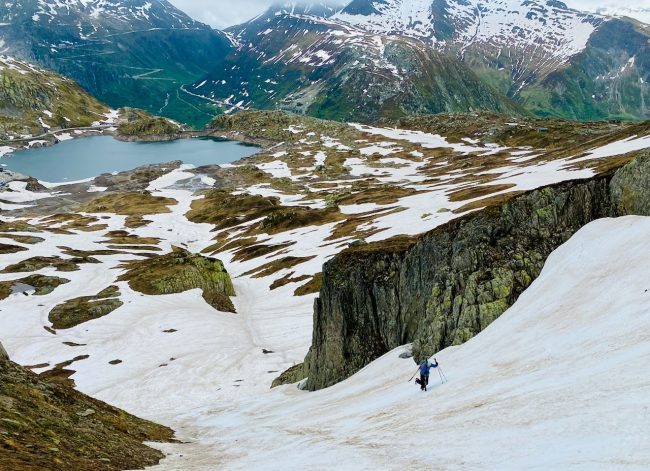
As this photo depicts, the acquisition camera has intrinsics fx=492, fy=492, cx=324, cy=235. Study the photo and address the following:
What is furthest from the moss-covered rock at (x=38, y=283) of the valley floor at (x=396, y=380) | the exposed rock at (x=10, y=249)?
the exposed rock at (x=10, y=249)

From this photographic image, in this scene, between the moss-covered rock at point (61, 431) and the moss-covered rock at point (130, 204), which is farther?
the moss-covered rock at point (130, 204)

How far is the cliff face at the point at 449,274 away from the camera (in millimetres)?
30469

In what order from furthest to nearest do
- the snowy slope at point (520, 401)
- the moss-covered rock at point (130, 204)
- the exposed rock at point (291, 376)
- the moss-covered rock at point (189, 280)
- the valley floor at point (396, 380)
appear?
the moss-covered rock at point (130, 204) → the moss-covered rock at point (189, 280) → the exposed rock at point (291, 376) → the valley floor at point (396, 380) → the snowy slope at point (520, 401)

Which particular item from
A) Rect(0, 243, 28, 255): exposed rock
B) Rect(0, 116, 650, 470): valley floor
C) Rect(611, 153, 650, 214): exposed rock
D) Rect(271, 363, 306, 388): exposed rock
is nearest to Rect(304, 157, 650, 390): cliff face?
Rect(611, 153, 650, 214): exposed rock

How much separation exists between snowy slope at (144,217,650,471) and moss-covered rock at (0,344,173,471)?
7.94 ft

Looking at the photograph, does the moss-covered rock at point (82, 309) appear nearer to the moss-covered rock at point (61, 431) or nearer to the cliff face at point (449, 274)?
the cliff face at point (449, 274)

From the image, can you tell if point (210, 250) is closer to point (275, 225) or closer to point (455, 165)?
point (275, 225)

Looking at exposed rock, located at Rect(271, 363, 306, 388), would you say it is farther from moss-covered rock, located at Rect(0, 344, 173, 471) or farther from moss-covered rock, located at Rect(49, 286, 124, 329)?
moss-covered rock, located at Rect(49, 286, 124, 329)

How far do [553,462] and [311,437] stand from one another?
1233cm

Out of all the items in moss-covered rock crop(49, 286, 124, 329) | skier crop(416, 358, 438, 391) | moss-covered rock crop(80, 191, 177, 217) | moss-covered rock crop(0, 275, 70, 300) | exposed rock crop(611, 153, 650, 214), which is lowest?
moss-covered rock crop(49, 286, 124, 329)

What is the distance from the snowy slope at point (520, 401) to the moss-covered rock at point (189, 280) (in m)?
47.5

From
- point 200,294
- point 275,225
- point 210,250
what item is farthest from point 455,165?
point 200,294

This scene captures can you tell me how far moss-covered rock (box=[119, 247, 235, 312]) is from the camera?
3142 inches

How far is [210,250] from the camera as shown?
123 m
